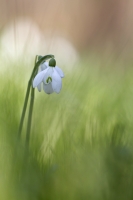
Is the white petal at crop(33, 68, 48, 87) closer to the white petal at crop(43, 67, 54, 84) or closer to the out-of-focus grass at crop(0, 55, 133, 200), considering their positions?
the white petal at crop(43, 67, 54, 84)

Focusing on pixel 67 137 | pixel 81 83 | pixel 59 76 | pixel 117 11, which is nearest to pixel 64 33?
pixel 117 11

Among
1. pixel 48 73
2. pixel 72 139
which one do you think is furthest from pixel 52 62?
pixel 72 139

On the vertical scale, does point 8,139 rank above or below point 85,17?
below

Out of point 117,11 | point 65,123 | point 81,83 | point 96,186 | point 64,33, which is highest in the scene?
point 117,11

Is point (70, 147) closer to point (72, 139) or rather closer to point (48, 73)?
point (72, 139)

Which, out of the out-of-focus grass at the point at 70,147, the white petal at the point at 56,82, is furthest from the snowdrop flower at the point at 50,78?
the out-of-focus grass at the point at 70,147

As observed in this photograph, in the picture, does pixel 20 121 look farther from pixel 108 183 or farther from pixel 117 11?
pixel 117 11

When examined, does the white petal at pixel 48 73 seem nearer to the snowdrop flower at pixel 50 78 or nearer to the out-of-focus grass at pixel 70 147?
the snowdrop flower at pixel 50 78
